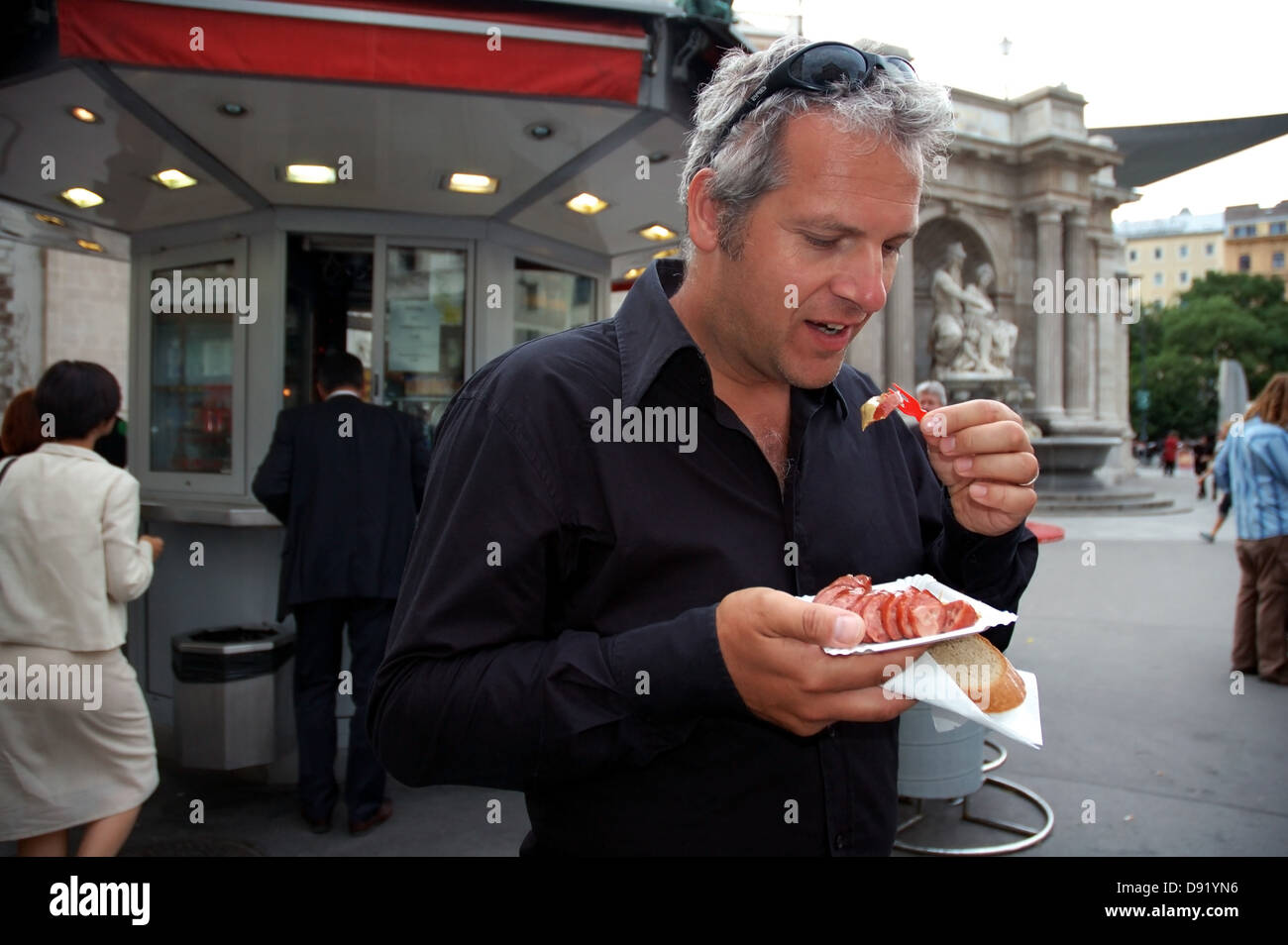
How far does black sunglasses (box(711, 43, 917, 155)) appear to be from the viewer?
4.86ft

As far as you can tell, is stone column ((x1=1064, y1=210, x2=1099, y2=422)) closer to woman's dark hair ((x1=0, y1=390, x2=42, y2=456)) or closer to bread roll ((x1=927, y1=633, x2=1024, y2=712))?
A: woman's dark hair ((x1=0, y1=390, x2=42, y2=456))

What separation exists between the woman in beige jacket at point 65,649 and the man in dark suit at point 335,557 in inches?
38.2

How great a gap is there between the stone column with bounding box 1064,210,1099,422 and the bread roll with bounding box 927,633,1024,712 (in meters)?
23.2

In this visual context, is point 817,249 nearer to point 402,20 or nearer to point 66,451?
point 402,20

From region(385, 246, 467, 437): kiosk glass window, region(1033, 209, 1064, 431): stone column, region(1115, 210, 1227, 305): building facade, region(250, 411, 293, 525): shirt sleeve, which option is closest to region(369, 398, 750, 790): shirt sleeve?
region(250, 411, 293, 525): shirt sleeve

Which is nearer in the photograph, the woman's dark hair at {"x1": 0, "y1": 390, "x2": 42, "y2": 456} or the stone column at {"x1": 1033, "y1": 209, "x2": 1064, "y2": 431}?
the woman's dark hair at {"x1": 0, "y1": 390, "x2": 42, "y2": 456}

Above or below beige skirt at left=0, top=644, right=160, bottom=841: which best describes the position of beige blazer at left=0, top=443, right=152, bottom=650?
above

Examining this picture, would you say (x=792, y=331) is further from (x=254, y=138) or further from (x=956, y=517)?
(x=254, y=138)

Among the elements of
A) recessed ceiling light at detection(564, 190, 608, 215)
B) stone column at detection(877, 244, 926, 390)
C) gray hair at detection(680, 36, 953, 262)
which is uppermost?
stone column at detection(877, 244, 926, 390)

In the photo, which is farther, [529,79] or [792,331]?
[529,79]

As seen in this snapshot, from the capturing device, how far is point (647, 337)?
5.18 ft

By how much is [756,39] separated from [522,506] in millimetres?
15035

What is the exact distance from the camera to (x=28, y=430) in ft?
11.3
